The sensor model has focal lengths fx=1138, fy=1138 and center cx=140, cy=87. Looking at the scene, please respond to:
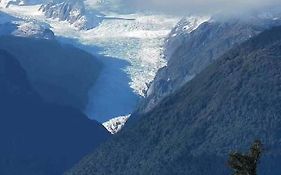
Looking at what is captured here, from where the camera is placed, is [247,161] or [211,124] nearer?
[247,161]

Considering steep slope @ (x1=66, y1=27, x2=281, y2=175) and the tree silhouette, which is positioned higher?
steep slope @ (x1=66, y1=27, x2=281, y2=175)

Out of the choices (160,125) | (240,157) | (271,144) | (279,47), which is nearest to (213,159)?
(271,144)

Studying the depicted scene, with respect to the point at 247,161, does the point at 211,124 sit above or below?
above

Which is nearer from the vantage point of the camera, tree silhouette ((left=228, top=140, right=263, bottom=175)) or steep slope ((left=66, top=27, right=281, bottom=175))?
tree silhouette ((left=228, top=140, right=263, bottom=175))

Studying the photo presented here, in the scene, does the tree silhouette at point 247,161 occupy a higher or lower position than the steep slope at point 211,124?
lower
